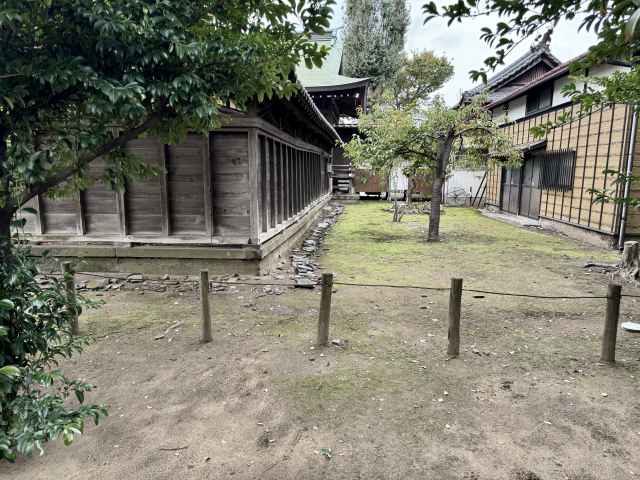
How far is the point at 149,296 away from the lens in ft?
22.3

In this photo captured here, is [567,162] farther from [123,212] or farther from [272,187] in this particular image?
[123,212]

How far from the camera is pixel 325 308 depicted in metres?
4.78

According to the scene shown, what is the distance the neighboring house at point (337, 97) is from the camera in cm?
1930

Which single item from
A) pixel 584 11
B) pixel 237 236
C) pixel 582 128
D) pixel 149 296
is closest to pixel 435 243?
pixel 582 128

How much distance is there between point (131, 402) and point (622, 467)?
3898 millimetres

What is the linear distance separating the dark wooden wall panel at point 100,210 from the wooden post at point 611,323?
746 cm

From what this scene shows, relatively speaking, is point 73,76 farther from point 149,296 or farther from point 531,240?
point 531,240

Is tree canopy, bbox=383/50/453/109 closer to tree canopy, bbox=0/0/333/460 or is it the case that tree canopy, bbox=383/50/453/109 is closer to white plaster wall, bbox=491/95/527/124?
white plaster wall, bbox=491/95/527/124

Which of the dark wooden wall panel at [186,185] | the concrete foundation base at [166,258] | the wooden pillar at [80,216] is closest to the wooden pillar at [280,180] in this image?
the concrete foundation base at [166,258]

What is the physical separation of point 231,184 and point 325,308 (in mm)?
3462

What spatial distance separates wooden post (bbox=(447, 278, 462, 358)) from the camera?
177 inches

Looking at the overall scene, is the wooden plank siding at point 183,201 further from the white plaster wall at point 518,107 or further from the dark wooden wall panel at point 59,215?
the white plaster wall at point 518,107

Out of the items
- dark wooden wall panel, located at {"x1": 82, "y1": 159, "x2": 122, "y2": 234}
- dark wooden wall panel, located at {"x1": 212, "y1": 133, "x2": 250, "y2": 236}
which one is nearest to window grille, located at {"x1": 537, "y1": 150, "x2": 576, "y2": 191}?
dark wooden wall panel, located at {"x1": 212, "y1": 133, "x2": 250, "y2": 236}

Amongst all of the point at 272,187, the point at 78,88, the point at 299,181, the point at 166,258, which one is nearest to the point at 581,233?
the point at 299,181
